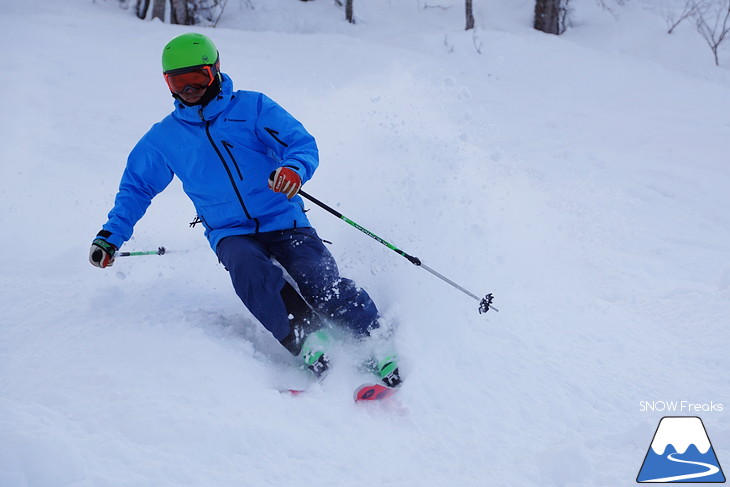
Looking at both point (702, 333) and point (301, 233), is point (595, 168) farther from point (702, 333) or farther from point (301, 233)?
point (301, 233)

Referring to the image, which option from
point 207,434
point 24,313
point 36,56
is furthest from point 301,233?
point 36,56

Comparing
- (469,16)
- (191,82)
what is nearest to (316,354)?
(191,82)

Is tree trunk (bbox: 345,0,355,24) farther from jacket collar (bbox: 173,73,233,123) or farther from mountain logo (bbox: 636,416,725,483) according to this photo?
mountain logo (bbox: 636,416,725,483)

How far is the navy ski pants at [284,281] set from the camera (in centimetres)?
296

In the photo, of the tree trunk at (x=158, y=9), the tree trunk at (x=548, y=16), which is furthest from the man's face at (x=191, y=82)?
the tree trunk at (x=548, y=16)

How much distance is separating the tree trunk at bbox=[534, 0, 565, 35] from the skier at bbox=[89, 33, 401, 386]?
1149 cm

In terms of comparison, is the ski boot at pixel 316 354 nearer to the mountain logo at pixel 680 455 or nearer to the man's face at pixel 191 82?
the man's face at pixel 191 82

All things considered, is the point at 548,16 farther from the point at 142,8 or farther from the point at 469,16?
the point at 142,8

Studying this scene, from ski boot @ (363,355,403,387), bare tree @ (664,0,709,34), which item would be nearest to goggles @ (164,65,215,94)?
ski boot @ (363,355,403,387)

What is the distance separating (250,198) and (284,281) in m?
0.52

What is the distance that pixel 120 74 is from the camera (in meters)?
8.63

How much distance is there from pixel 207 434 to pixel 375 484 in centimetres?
69

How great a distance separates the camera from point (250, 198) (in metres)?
3.21

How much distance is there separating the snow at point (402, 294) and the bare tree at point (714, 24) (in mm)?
3878
